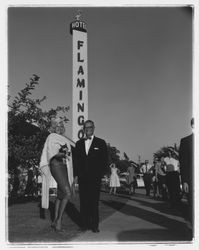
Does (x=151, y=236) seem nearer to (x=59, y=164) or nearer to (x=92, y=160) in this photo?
(x=92, y=160)

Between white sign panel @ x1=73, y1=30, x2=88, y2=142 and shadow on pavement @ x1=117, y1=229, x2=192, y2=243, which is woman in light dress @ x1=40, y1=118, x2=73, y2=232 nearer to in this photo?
shadow on pavement @ x1=117, y1=229, x2=192, y2=243

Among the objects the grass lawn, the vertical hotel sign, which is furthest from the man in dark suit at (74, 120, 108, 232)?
the vertical hotel sign

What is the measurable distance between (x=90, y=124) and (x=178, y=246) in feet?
10.1

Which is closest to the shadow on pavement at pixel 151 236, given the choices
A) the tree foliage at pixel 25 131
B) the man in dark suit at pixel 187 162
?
the man in dark suit at pixel 187 162

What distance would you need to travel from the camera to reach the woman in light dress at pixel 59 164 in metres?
7.90

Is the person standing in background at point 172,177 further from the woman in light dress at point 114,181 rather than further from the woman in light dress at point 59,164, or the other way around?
the woman in light dress at point 114,181

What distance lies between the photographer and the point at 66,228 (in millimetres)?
8117

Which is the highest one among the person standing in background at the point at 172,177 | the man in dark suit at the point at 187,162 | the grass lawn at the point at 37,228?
the man in dark suit at the point at 187,162

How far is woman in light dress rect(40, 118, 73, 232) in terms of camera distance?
7898 mm

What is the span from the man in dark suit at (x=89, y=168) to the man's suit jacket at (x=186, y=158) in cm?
135

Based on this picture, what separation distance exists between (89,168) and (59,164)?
52cm

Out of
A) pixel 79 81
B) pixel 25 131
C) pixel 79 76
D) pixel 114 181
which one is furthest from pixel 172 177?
pixel 79 81
